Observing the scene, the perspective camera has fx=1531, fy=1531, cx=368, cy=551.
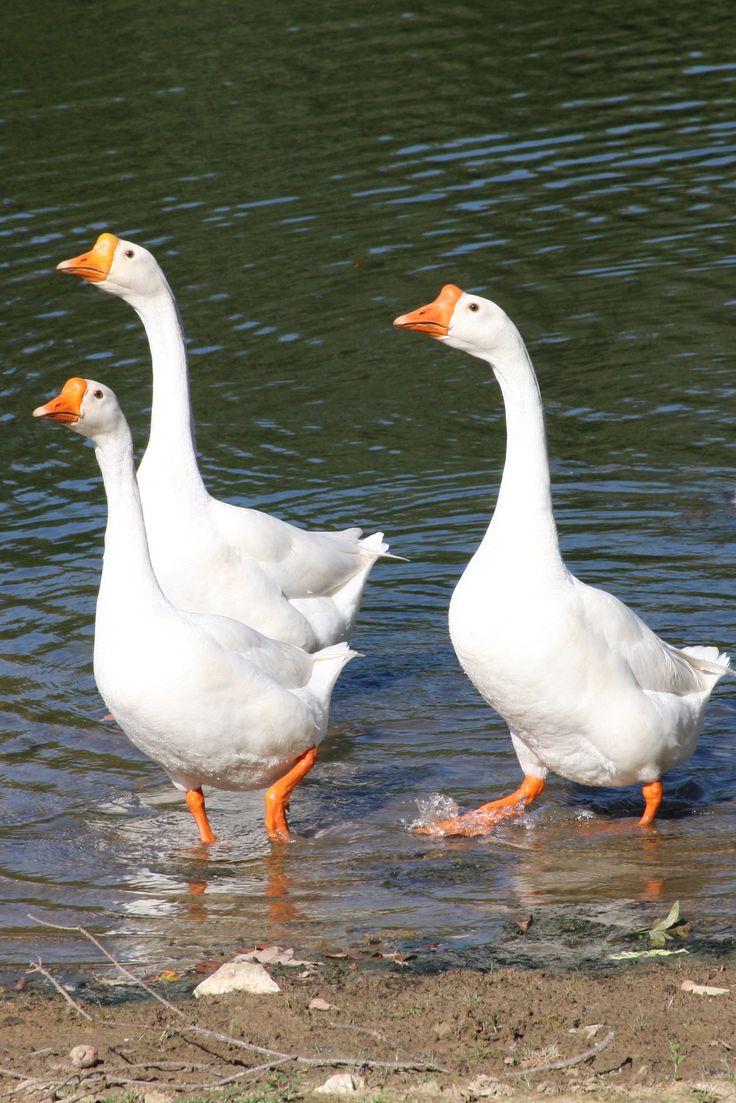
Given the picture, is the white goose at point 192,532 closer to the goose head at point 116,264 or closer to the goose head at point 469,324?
the goose head at point 116,264

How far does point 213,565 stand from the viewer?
8.46 metres

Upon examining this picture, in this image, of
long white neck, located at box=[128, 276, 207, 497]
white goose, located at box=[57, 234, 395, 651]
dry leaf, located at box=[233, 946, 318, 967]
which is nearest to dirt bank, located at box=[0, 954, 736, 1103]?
dry leaf, located at box=[233, 946, 318, 967]

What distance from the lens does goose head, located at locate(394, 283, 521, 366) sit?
6.90 meters

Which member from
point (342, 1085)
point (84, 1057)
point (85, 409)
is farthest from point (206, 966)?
point (85, 409)

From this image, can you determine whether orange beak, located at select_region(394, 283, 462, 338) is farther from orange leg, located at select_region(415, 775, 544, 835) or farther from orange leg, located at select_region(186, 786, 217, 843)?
orange leg, located at select_region(186, 786, 217, 843)

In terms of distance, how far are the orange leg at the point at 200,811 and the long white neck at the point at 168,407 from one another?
185 centimetres

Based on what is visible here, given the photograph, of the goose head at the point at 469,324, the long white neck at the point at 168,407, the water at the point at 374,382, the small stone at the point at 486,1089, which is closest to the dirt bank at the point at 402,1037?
the small stone at the point at 486,1089

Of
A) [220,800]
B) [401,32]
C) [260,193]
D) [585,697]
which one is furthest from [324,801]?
[401,32]

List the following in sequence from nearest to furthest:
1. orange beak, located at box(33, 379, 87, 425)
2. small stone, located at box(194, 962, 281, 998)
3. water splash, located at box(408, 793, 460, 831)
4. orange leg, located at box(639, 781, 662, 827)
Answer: small stone, located at box(194, 962, 281, 998), orange beak, located at box(33, 379, 87, 425), orange leg, located at box(639, 781, 662, 827), water splash, located at box(408, 793, 460, 831)

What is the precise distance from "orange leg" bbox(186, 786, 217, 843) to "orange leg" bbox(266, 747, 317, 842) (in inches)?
11.6

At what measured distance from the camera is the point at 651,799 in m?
7.34

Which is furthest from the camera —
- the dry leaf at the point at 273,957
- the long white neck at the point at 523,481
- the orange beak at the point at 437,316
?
the orange beak at the point at 437,316

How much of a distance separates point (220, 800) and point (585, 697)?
2567 mm

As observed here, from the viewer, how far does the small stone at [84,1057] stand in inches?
191
